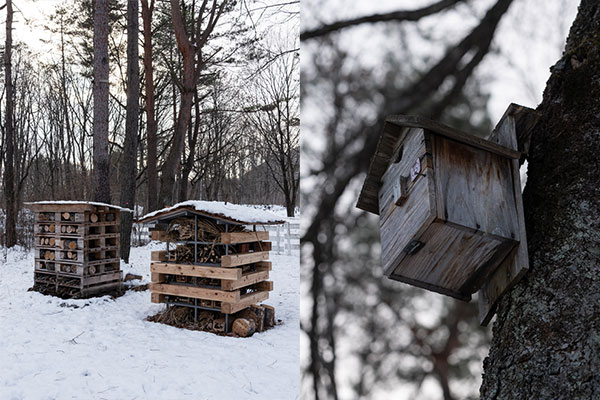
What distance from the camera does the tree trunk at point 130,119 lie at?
12.6ft

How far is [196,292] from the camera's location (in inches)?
118

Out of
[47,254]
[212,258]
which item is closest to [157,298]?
[212,258]

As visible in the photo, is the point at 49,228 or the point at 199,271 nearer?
the point at 199,271

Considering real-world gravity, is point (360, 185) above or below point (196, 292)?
above

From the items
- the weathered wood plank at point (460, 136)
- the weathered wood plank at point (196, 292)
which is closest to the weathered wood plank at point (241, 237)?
the weathered wood plank at point (196, 292)

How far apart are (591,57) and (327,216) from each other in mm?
445

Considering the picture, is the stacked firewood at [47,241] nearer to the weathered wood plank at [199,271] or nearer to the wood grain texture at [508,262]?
the weathered wood plank at [199,271]

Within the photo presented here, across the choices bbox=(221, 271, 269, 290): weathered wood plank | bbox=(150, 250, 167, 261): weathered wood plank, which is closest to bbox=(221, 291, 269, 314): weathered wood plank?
bbox=(221, 271, 269, 290): weathered wood plank

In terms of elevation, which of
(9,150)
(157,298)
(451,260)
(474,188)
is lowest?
(157,298)

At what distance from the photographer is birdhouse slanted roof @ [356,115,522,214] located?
1.73 feet

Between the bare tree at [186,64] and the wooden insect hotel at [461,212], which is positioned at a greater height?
the bare tree at [186,64]

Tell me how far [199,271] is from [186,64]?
1774 mm

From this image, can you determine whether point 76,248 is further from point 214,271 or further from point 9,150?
point 9,150

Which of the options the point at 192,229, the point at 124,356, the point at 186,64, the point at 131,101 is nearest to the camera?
the point at 124,356
